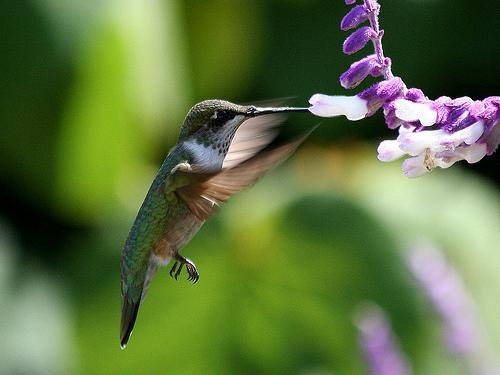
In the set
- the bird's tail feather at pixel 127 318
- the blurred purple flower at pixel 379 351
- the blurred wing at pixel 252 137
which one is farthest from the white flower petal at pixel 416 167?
the blurred purple flower at pixel 379 351

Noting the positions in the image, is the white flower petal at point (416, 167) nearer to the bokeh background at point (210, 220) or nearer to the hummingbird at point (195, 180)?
the hummingbird at point (195, 180)

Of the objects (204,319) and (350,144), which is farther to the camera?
(350,144)

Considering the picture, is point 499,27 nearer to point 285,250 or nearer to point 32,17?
point 285,250

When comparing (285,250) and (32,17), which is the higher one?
(32,17)

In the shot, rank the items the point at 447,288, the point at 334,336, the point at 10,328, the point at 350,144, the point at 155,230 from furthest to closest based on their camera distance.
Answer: the point at 350,144 < the point at 10,328 < the point at 334,336 < the point at 447,288 < the point at 155,230

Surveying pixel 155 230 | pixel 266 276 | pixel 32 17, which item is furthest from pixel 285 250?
pixel 155 230

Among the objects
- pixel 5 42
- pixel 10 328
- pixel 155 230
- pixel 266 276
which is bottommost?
pixel 10 328

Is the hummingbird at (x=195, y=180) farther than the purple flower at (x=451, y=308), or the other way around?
the purple flower at (x=451, y=308)

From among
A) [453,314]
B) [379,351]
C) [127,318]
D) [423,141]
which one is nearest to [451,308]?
[453,314]
